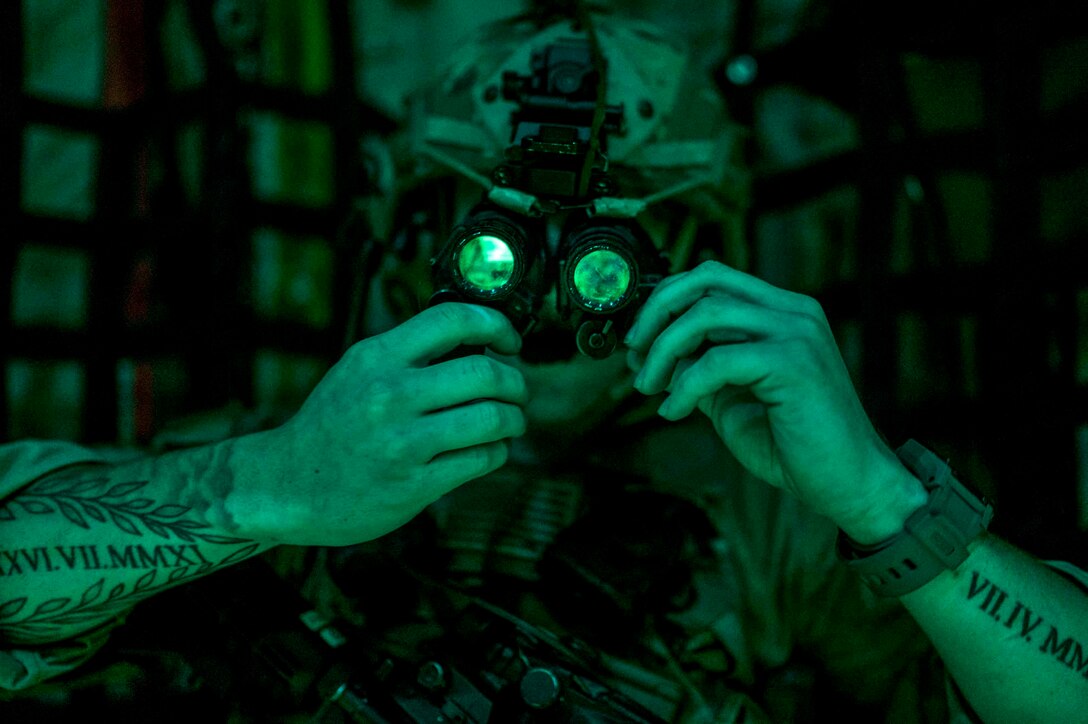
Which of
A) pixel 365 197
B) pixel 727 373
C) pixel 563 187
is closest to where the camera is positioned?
pixel 727 373

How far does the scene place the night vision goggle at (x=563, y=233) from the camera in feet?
4.09

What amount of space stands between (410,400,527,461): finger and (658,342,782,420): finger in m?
0.26

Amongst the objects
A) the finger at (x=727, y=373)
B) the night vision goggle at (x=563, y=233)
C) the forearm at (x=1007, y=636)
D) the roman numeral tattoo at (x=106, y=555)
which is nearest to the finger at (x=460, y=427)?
the night vision goggle at (x=563, y=233)

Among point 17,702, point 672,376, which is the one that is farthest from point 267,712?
point 672,376

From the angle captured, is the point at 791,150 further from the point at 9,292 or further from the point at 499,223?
the point at 9,292

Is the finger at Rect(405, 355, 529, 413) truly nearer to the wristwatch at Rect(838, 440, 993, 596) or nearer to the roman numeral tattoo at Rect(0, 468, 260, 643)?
the roman numeral tattoo at Rect(0, 468, 260, 643)

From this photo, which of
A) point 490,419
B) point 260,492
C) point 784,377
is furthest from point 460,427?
point 784,377

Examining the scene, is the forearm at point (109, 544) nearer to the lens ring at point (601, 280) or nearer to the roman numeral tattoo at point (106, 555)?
the roman numeral tattoo at point (106, 555)

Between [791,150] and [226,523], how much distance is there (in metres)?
1.80

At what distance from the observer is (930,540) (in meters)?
1.26

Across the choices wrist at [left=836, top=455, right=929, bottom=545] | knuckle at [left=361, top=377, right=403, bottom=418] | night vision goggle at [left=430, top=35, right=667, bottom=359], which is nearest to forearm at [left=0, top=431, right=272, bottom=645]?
knuckle at [left=361, top=377, right=403, bottom=418]

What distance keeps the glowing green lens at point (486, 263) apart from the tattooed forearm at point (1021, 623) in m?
0.91

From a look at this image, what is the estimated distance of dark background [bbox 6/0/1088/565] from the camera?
1.99 m

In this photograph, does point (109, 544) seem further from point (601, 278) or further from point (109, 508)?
point (601, 278)
